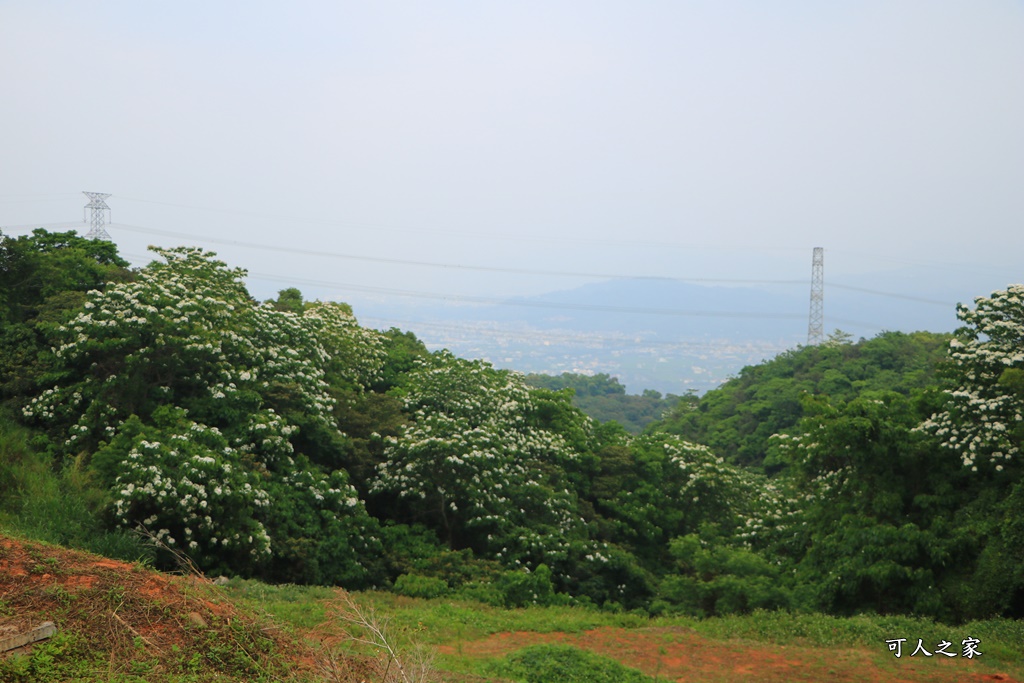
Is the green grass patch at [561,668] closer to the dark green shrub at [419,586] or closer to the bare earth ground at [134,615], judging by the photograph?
the bare earth ground at [134,615]

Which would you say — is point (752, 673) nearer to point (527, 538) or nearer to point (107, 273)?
point (527, 538)

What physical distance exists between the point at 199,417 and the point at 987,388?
14820 millimetres

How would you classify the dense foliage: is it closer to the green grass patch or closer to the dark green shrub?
the dark green shrub

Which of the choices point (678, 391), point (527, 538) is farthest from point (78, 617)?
point (678, 391)

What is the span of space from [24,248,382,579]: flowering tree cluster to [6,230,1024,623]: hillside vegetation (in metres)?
0.04

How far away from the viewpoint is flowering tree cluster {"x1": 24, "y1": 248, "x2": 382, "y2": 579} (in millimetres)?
13555

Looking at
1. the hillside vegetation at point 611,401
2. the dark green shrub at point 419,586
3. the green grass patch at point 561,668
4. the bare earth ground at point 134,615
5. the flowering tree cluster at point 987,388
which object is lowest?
the hillside vegetation at point 611,401

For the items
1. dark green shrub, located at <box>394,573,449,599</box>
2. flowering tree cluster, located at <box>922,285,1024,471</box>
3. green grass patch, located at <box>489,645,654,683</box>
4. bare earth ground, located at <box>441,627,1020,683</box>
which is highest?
flowering tree cluster, located at <box>922,285,1024,471</box>

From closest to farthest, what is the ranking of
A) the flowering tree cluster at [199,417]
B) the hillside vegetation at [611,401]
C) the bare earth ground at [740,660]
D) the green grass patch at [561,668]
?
1. the green grass patch at [561,668]
2. the bare earth ground at [740,660]
3. the flowering tree cluster at [199,417]
4. the hillside vegetation at [611,401]
